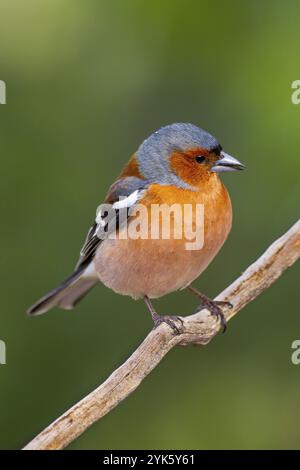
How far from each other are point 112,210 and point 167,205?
1.67 ft

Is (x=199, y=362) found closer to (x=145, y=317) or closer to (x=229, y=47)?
(x=145, y=317)

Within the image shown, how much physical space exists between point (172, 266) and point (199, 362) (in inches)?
48.8

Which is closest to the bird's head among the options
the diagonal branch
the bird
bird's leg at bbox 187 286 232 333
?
the bird

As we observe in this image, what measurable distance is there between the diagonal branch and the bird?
0.41ft

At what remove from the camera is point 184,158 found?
6223 mm

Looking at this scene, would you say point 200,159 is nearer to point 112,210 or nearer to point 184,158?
point 184,158

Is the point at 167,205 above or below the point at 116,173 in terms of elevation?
below

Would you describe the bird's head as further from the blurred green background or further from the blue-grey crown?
the blurred green background

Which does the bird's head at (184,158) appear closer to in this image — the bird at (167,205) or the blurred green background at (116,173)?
the bird at (167,205)

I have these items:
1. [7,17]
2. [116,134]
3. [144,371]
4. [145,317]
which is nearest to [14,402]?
[145,317]

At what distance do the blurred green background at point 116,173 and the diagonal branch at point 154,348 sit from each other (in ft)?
2.21

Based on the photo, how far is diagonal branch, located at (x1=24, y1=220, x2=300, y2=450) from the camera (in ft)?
15.9

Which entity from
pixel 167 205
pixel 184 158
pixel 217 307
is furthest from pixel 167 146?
pixel 217 307

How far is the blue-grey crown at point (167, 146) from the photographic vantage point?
20.1 ft
